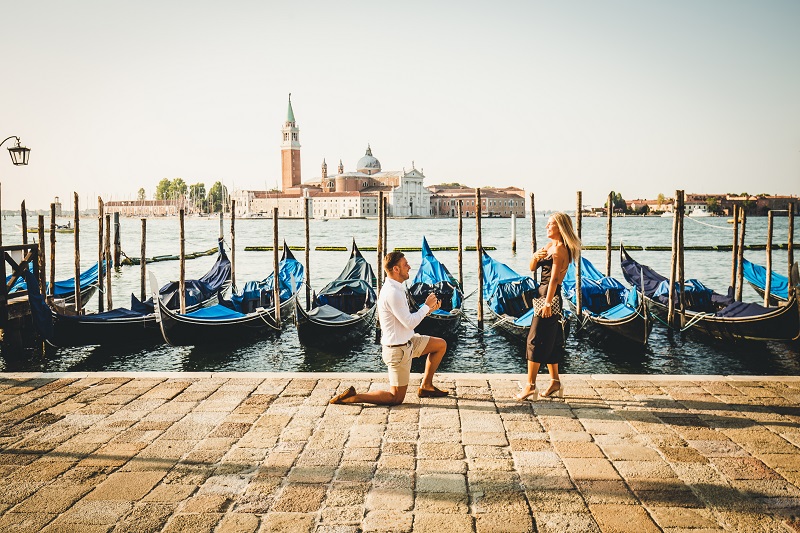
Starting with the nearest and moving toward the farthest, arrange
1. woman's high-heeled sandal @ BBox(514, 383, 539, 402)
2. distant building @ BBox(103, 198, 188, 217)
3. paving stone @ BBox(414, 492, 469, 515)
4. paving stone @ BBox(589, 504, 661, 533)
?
paving stone @ BBox(589, 504, 661, 533) → paving stone @ BBox(414, 492, 469, 515) → woman's high-heeled sandal @ BBox(514, 383, 539, 402) → distant building @ BBox(103, 198, 188, 217)

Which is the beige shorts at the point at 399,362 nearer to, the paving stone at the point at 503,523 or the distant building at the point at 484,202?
the paving stone at the point at 503,523

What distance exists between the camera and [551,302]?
3.29 meters

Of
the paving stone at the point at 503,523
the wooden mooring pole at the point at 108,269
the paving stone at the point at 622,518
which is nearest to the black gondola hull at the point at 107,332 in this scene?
the wooden mooring pole at the point at 108,269

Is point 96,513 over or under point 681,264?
under

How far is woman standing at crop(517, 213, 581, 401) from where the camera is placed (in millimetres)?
3248

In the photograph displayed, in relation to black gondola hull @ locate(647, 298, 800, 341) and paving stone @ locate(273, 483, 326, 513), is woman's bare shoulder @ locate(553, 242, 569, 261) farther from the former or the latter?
black gondola hull @ locate(647, 298, 800, 341)

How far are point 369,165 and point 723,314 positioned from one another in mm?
84852

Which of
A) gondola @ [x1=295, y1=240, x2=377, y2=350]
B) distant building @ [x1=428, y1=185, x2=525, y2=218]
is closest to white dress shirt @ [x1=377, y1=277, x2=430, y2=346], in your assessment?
gondola @ [x1=295, y1=240, x2=377, y2=350]

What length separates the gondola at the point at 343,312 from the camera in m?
7.19

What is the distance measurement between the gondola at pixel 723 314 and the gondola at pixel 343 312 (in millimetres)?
3272

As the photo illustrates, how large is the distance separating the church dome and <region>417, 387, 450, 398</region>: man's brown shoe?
87.3 metres

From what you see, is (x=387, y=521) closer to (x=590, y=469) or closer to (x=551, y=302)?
(x=590, y=469)

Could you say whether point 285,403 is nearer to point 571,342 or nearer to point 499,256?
point 571,342

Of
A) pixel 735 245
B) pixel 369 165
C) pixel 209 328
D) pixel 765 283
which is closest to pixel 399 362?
pixel 209 328
